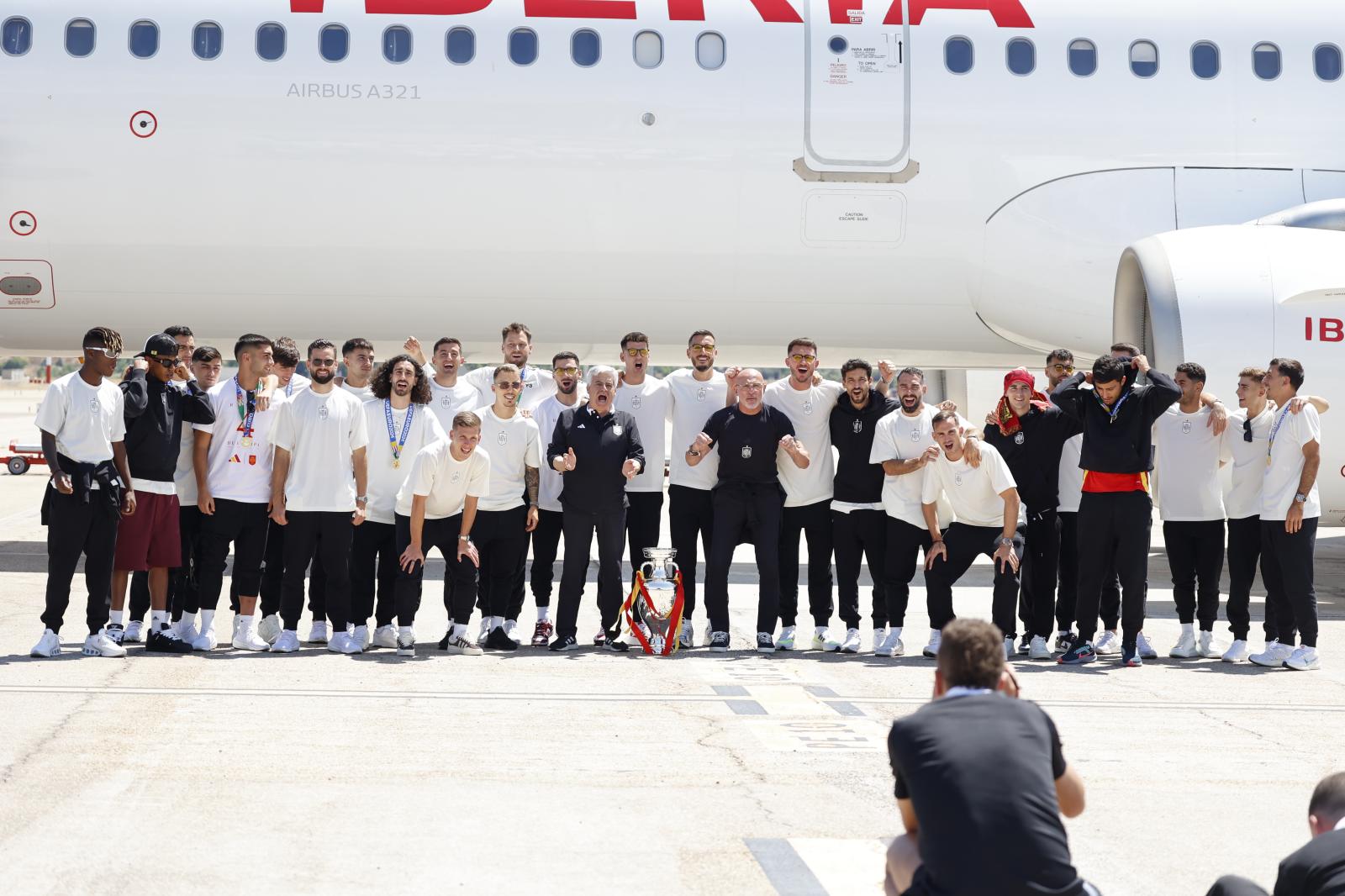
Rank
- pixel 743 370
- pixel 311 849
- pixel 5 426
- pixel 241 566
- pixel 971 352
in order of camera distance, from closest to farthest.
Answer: pixel 311 849 < pixel 241 566 < pixel 743 370 < pixel 971 352 < pixel 5 426

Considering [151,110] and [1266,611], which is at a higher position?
[151,110]

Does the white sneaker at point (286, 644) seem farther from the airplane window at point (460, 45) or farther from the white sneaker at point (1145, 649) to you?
the airplane window at point (460, 45)

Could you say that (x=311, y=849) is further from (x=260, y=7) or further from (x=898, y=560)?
(x=260, y=7)

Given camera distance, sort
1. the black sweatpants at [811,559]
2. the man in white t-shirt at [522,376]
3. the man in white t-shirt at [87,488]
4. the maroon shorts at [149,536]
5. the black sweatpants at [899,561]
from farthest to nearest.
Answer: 1. the man in white t-shirt at [522,376]
2. the black sweatpants at [811,559]
3. the black sweatpants at [899,561]
4. the maroon shorts at [149,536]
5. the man in white t-shirt at [87,488]

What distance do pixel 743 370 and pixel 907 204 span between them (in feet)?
11.5

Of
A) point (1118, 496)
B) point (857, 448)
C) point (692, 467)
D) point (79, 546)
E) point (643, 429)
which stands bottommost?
point (79, 546)

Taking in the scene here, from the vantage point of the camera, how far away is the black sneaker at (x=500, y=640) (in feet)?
29.4

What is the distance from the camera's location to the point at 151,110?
11594 mm

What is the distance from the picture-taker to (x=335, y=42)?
11695mm

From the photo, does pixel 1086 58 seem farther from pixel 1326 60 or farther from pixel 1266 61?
pixel 1326 60

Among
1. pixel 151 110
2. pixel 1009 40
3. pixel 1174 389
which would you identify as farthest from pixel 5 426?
pixel 1174 389

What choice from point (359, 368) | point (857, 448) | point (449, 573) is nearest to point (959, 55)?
point (857, 448)

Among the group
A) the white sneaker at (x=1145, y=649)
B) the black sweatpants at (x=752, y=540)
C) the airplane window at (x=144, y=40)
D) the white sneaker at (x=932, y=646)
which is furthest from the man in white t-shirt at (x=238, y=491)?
the white sneaker at (x=1145, y=649)

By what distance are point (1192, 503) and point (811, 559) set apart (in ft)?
7.22
